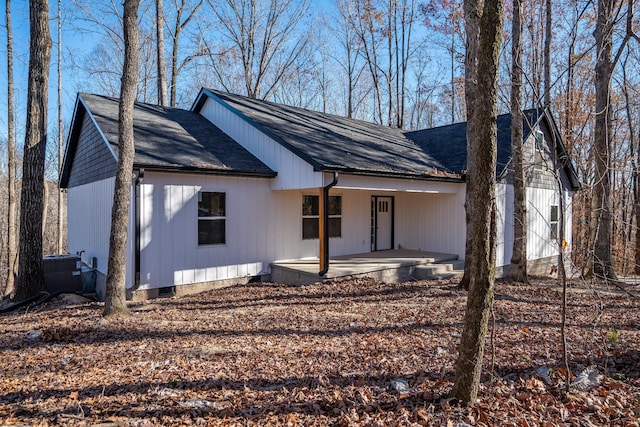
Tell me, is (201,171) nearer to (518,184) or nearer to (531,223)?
(518,184)

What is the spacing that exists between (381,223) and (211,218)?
18.5ft

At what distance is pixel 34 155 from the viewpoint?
29.5ft

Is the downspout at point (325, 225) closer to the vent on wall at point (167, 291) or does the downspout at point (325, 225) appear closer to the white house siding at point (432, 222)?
the vent on wall at point (167, 291)

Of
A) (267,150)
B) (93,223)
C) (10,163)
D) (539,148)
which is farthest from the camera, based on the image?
(10,163)

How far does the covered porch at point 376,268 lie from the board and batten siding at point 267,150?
6.22 feet

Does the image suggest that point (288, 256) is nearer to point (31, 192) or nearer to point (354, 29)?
point (31, 192)

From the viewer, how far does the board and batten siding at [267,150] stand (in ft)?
30.1

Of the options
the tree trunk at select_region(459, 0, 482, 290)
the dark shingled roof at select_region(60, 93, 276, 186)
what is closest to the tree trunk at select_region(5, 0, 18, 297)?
the dark shingled roof at select_region(60, 93, 276, 186)

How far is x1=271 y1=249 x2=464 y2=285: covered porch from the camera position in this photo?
30.5 ft

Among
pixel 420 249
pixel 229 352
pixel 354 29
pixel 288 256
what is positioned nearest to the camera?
pixel 229 352

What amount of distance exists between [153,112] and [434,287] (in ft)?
29.3

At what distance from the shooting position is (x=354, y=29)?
24844mm

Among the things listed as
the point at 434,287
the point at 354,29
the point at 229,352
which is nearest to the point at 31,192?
the point at 229,352

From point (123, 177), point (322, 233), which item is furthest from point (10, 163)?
point (322, 233)
